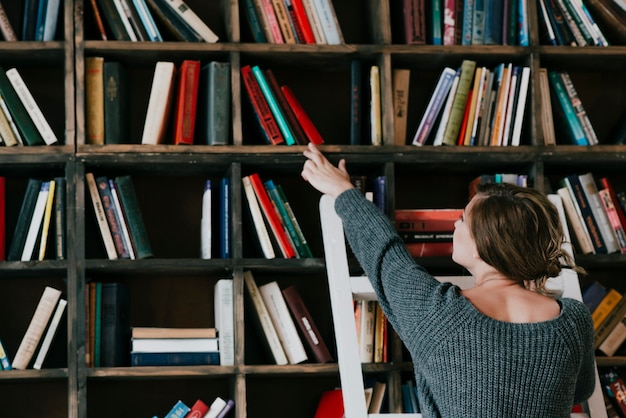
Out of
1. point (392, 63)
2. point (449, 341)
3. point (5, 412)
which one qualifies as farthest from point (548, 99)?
point (5, 412)

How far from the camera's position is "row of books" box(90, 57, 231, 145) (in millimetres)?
2752

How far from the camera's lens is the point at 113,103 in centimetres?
277

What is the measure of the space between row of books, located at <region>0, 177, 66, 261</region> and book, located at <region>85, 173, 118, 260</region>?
8 centimetres

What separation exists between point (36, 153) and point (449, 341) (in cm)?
139

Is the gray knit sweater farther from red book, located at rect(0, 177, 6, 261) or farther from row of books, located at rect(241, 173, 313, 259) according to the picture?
red book, located at rect(0, 177, 6, 261)

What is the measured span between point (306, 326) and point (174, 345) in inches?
15.7

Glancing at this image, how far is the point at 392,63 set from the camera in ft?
9.75

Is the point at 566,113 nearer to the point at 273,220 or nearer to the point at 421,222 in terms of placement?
the point at 421,222

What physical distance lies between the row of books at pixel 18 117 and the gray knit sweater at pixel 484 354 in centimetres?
125

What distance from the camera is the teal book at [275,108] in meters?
2.80

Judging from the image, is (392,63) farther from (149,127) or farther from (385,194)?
(149,127)

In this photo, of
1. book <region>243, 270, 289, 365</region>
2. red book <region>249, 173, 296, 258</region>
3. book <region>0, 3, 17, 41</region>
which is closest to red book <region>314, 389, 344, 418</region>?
book <region>243, 270, 289, 365</region>

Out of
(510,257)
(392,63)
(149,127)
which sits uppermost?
(392,63)

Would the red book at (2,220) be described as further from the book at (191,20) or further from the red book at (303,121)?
the red book at (303,121)
